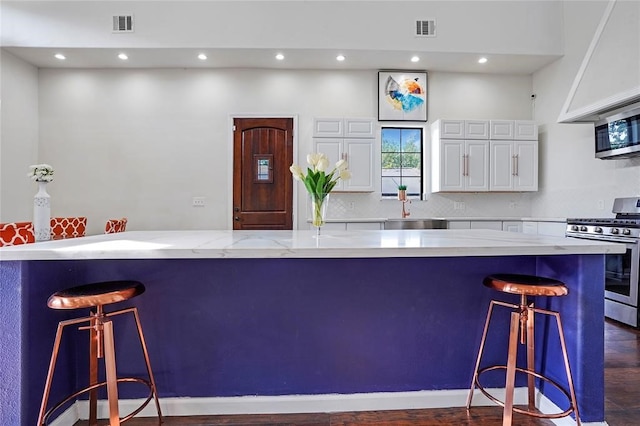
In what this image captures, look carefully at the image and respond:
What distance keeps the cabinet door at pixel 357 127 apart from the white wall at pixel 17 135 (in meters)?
4.26

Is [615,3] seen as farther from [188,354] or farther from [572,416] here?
[188,354]

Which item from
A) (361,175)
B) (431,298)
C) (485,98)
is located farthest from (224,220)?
(485,98)

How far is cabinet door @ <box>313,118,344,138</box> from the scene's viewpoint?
4.48 m

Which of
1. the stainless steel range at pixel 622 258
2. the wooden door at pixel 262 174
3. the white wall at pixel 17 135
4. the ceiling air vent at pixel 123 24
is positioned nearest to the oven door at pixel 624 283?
the stainless steel range at pixel 622 258

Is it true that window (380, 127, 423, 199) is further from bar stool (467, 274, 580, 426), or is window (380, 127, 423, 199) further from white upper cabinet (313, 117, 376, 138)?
bar stool (467, 274, 580, 426)

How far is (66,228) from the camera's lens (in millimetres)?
3314

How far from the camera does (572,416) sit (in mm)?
1660

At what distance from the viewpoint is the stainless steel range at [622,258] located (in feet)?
10.2

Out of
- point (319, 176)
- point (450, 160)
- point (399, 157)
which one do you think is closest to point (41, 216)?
point (319, 176)

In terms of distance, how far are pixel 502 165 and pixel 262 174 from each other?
3321mm

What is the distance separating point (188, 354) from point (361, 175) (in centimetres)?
326

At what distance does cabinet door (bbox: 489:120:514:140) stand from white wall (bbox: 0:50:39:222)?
6242 millimetres

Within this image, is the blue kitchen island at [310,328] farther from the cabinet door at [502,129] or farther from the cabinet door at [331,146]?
the cabinet door at [502,129]

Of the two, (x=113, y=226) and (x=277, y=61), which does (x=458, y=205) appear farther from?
(x=113, y=226)
